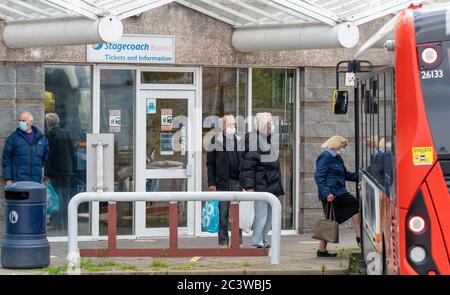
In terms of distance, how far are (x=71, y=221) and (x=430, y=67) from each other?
18.0 ft

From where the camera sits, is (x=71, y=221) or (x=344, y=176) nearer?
(x=71, y=221)

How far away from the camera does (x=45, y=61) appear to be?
17.7 metres

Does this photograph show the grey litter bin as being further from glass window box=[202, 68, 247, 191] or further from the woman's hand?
glass window box=[202, 68, 247, 191]

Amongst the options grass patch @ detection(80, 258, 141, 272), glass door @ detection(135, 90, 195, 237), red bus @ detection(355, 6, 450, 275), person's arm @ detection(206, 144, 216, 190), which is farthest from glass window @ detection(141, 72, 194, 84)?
red bus @ detection(355, 6, 450, 275)

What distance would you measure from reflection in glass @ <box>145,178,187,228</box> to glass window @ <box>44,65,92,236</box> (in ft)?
3.18

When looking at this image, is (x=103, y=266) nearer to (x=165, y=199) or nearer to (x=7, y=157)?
(x=165, y=199)

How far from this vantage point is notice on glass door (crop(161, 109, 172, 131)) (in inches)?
729

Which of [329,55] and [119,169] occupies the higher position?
[329,55]

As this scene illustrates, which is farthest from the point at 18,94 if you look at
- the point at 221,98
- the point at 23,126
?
the point at 221,98

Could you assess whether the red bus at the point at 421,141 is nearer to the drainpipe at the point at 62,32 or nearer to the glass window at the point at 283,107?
the drainpipe at the point at 62,32

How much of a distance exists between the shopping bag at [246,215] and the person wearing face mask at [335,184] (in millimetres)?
992

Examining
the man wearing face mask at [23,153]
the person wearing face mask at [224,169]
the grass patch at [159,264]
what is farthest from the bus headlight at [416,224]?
the man wearing face mask at [23,153]
